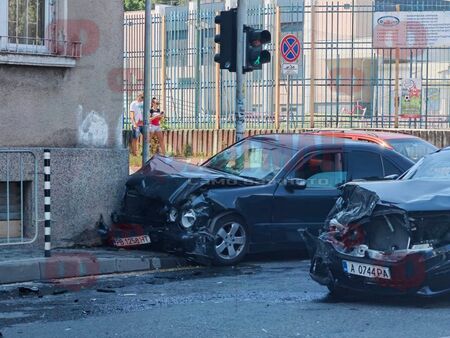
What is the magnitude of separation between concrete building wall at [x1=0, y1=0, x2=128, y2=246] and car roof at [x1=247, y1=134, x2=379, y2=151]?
1968mm

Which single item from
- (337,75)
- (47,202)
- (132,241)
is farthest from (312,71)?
(47,202)

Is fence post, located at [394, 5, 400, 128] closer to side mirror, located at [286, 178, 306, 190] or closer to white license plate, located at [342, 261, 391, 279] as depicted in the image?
side mirror, located at [286, 178, 306, 190]

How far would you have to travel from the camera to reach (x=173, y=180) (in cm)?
1107

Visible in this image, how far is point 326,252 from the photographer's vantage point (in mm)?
8406

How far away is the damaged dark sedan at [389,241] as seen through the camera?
767cm

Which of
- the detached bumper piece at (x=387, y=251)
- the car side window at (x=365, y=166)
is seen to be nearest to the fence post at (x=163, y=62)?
the car side window at (x=365, y=166)

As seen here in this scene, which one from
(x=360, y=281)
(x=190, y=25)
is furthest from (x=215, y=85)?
(x=360, y=281)

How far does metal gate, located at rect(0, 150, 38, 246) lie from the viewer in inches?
437

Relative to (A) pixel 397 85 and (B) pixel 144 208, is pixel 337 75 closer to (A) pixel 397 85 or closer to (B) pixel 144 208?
(A) pixel 397 85

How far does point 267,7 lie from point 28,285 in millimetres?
12798

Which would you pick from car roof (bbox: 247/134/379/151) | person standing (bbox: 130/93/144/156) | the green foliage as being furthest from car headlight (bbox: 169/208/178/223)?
the green foliage

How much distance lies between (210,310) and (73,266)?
2.79 m

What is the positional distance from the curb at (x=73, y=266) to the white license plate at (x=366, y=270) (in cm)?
328

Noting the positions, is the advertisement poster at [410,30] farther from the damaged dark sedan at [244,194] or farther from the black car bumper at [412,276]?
the black car bumper at [412,276]
